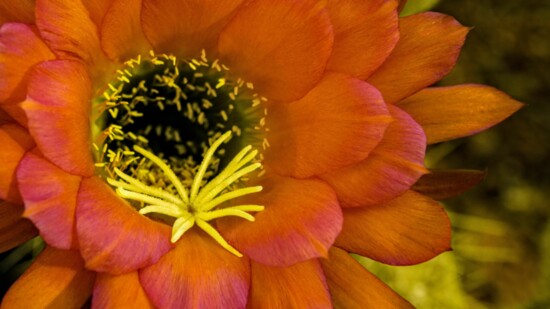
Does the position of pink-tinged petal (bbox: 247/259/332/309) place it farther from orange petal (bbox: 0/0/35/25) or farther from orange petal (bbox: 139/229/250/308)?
orange petal (bbox: 0/0/35/25)

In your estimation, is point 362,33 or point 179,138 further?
point 179,138

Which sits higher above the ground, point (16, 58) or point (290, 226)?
point (16, 58)

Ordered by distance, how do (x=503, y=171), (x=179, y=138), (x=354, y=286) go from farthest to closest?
(x=503, y=171), (x=179, y=138), (x=354, y=286)


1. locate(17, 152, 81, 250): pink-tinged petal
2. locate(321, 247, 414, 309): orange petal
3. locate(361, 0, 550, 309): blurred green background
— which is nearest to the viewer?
locate(17, 152, 81, 250): pink-tinged petal

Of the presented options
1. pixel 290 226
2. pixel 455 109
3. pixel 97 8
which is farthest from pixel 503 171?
pixel 97 8

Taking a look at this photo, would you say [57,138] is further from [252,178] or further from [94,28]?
[252,178]

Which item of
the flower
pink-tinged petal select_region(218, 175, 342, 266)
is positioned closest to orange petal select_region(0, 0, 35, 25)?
the flower

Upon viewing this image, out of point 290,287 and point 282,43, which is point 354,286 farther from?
point 282,43
